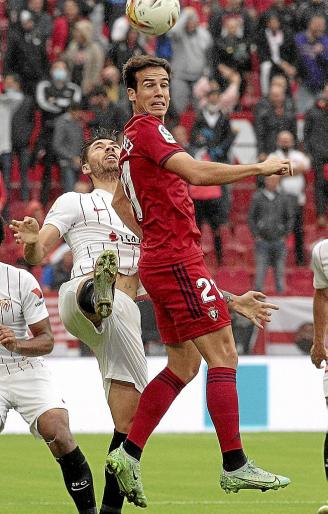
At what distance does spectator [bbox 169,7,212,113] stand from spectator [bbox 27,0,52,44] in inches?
71.6

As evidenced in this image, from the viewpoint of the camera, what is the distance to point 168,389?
6371 mm

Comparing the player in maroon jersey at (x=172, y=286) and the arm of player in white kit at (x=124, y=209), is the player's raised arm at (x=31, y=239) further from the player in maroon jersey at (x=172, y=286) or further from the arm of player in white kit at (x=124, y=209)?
the player in maroon jersey at (x=172, y=286)

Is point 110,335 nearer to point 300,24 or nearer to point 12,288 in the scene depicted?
point 12,288

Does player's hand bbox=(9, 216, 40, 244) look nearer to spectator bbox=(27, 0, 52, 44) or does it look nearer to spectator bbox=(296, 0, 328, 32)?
spectator bbox=(27, 0, 52, 44)

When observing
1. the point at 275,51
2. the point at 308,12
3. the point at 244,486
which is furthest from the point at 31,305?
the point at 308,12

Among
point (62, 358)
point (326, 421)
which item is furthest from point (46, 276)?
point (326, 421)

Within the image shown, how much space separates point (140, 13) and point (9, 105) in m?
10.4

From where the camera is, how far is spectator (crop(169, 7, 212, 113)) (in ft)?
59.4

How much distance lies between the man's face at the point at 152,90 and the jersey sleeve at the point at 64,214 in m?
0.97

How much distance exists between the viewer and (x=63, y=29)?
18234 millimetres

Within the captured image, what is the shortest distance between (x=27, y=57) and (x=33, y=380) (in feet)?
36.0

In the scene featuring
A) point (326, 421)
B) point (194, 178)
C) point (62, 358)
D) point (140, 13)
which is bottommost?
point (326, 421)

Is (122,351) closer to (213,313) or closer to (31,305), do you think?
(31,305)

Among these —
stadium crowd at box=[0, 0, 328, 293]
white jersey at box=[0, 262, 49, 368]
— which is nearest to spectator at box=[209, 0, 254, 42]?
stadium crowd at box=[0, 0, 328, 293]
